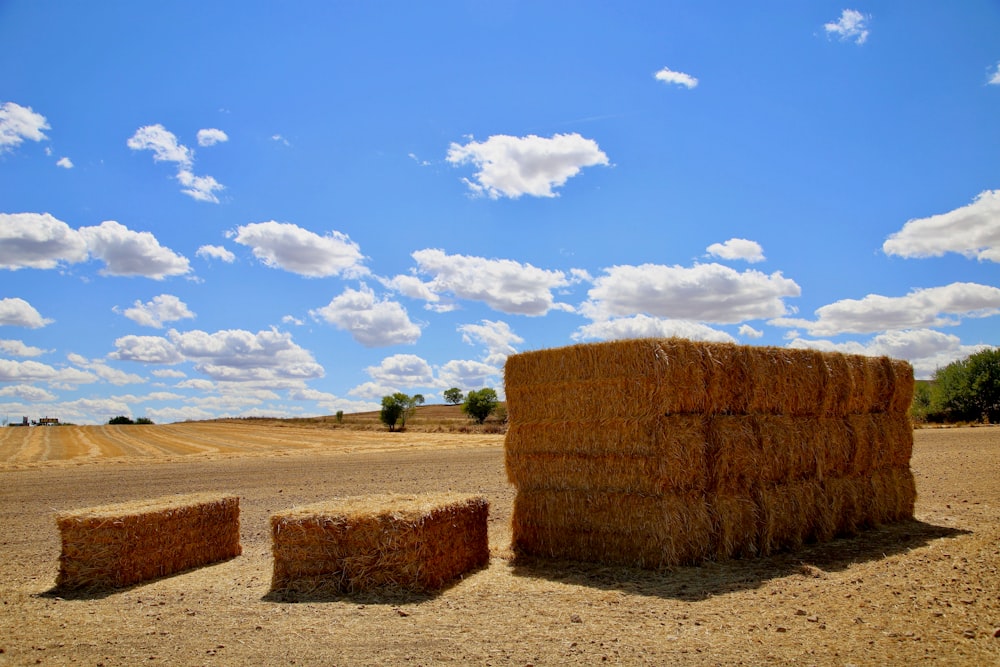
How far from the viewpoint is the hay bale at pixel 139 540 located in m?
7.54

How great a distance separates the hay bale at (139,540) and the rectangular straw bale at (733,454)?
6.47 metres

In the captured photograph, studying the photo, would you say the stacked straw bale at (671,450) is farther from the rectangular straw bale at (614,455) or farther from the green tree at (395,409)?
the green tree at (395,409)

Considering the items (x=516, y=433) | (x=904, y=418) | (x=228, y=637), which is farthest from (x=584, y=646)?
(x=904, y=418)

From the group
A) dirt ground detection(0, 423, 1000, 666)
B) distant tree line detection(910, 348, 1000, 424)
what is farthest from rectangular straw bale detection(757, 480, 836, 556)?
distant tree line detection(910, 348, 1000, 424)

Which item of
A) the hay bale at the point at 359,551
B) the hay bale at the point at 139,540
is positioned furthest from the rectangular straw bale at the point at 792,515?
the hay bale at the point at 139,540

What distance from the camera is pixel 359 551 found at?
6.79 m

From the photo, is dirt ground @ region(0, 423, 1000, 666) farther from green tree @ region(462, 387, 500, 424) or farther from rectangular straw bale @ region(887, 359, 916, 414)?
green tree @ region(462, 387, 500, 424)

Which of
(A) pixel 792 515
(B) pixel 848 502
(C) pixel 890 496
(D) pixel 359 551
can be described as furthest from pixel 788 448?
(D) pixel 359 551

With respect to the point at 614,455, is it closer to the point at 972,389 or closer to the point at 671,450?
the point at 671,450

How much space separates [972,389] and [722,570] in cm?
5126

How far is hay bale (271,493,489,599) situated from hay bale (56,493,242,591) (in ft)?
6.66

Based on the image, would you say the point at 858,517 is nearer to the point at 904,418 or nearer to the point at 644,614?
the point at 904,418

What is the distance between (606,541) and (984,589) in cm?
375

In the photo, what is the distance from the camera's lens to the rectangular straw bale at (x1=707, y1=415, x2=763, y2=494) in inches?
319
